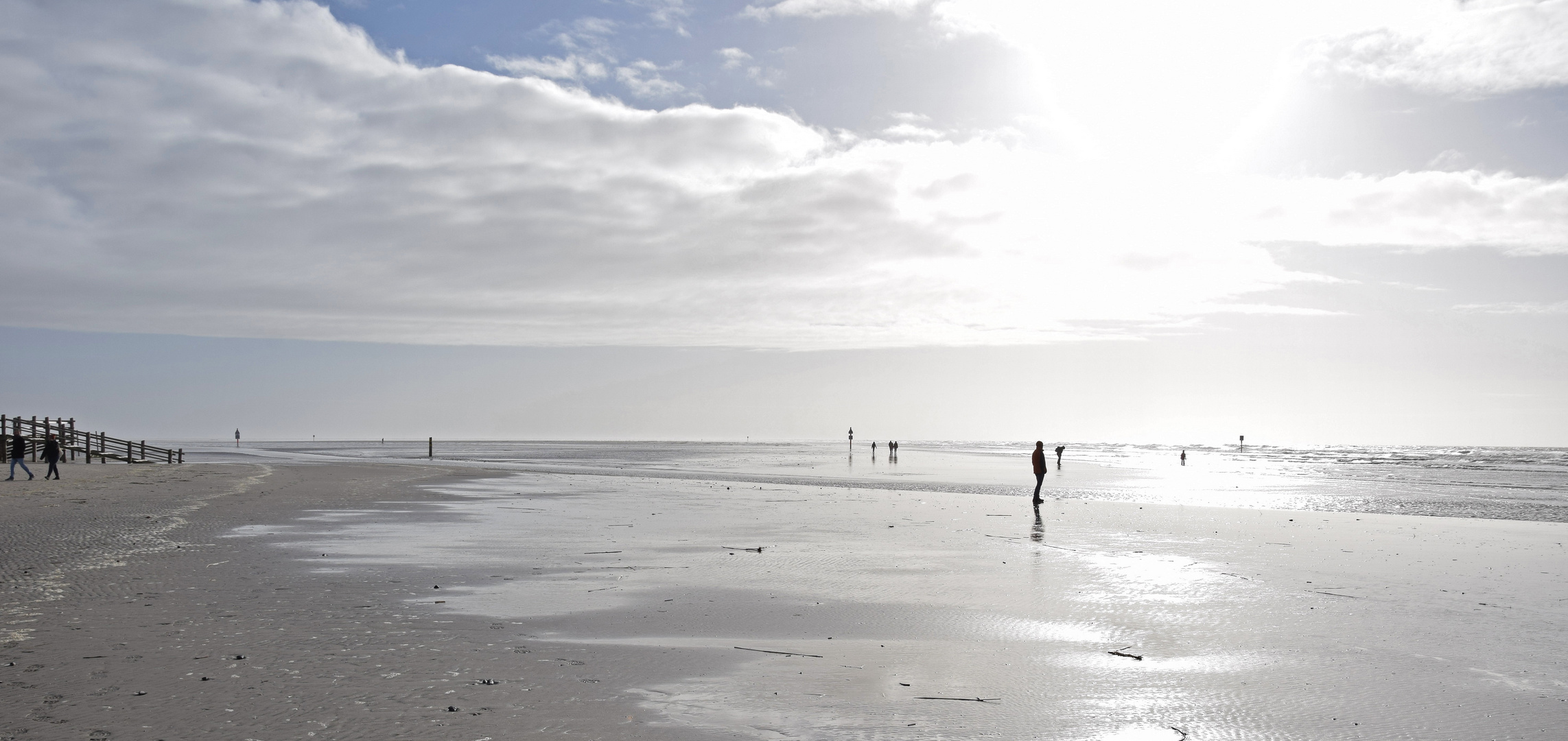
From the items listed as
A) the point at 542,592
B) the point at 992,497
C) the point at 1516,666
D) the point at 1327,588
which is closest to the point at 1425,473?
the point at 992,497

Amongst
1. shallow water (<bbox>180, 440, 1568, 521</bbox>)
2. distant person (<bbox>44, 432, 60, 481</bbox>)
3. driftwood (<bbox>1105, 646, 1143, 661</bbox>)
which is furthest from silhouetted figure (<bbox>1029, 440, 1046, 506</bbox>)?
distant person (<bbox>44, 432, 60, 481</bbox>)

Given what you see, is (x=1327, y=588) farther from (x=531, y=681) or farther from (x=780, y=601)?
(x=531, y=681)

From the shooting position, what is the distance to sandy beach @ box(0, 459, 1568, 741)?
7.06m

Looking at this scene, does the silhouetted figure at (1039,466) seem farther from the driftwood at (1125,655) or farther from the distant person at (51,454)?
the distant person at (51,454)

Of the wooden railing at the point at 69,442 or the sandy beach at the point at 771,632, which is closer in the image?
the sandy beach at the point at 771,632

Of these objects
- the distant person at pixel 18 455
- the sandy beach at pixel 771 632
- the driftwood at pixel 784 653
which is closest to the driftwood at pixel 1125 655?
the sandy beach at pixel 771 632

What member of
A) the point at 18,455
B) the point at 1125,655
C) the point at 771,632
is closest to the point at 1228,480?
the point at 1125,655

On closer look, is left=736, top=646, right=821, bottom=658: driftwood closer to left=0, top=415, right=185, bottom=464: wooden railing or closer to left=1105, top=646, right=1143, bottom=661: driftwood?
left=1105, top=646, right=1143, bottom=661: driftwood

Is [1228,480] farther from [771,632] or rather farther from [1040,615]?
[771,632]

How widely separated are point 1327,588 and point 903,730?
9839 mm

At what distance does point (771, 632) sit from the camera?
10328mm

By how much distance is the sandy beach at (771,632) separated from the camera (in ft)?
23.2

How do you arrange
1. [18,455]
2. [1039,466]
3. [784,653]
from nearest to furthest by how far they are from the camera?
[784,653] → [1039,466] → [18,455]

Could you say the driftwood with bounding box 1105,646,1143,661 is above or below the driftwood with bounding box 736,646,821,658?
below
